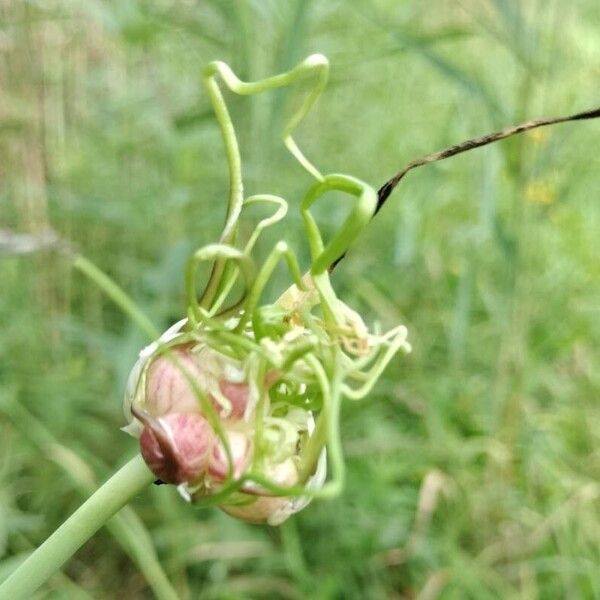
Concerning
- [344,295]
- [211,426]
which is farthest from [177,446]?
Result: [344,295]

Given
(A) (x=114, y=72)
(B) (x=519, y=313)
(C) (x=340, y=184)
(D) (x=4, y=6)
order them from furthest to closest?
1. (A) (x=114, y=72)
2. (B) (x=519, y=313)
3. (D) (x=4, y=6)
4. (C) (x=340, y=184)

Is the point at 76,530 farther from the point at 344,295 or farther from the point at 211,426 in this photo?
the point at 344,295

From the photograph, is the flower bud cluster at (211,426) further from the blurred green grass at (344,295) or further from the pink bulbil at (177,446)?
the blurred green grass at (344,295)

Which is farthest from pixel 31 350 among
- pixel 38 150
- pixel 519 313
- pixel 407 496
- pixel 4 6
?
pixel 519 313

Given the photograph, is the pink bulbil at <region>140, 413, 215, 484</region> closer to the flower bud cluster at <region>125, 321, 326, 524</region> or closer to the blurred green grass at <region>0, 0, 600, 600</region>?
the flower bud cluster at <region>125, 321, 326, 524</region>

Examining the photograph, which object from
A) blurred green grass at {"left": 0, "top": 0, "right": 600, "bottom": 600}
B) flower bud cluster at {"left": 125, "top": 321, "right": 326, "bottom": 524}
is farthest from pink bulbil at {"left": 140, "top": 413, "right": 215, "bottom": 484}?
blurred green grass at {"left": 0, "top": 0, "right": 600, "bottom": 600}

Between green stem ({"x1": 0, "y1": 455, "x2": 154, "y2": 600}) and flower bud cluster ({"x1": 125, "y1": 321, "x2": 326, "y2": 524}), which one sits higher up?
flower bud cluster ({"x1": 125, "y1": 321, "x2": 326, "y2": 524})

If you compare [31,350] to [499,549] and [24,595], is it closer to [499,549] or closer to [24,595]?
[499,549]
